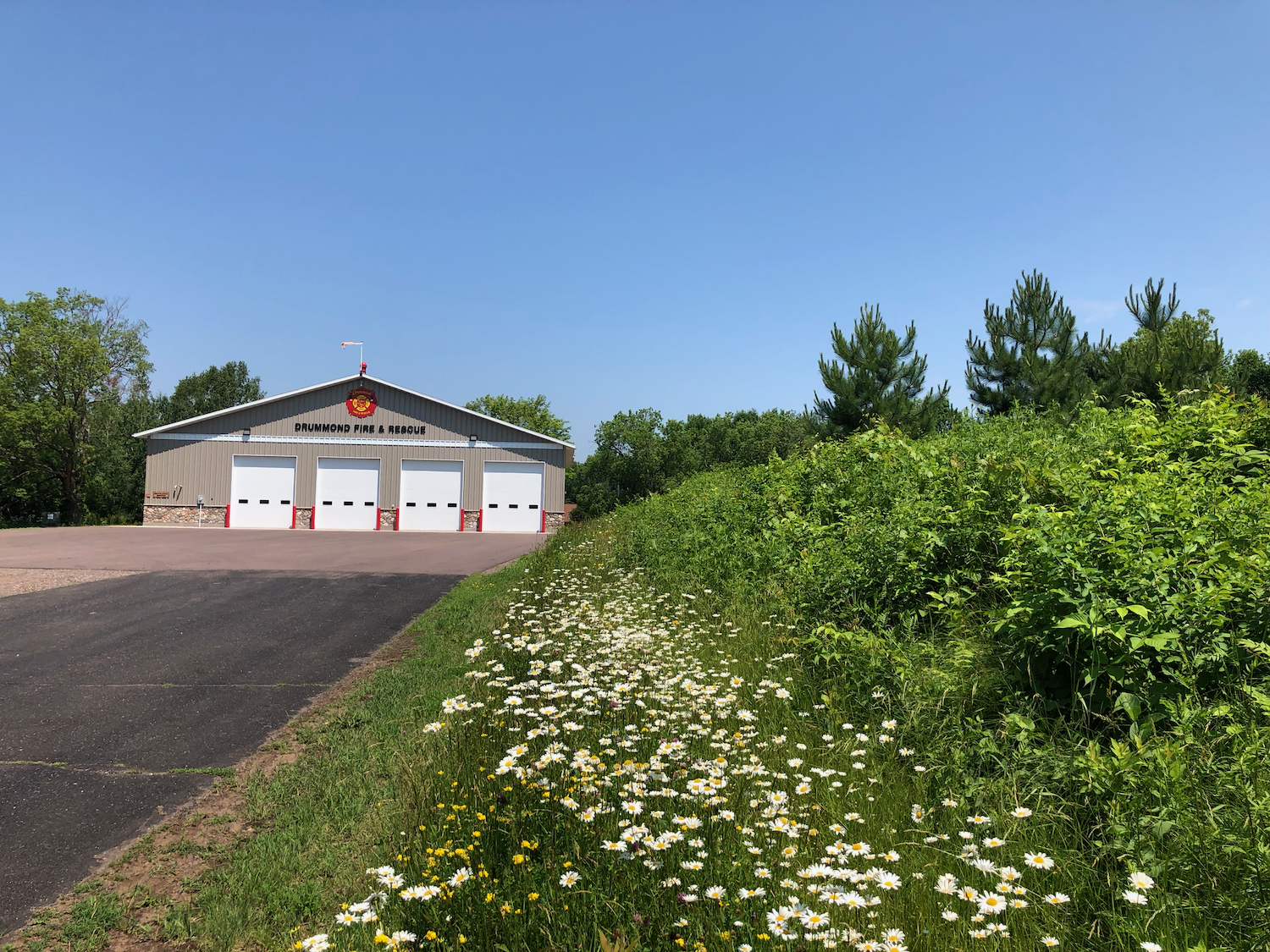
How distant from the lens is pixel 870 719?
13.8 ft

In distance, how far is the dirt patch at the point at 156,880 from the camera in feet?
9.50

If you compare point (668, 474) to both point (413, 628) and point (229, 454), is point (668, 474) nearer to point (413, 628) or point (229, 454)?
point (229, 454)

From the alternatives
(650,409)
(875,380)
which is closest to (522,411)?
(650,409)

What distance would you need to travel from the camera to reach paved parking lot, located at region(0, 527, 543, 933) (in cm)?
391

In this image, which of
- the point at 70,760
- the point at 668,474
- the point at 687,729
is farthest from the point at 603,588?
the point at 668,474

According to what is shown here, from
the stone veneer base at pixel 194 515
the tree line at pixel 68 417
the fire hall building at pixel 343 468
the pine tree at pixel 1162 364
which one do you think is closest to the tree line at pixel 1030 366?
the pine tree at pixel 1162 364

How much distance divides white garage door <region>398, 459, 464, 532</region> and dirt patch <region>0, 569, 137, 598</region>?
1552 centimetres

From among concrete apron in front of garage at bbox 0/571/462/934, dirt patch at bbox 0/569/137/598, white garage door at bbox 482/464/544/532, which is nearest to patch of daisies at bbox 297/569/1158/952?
concrete apron in front of garage at bbox 0/571/462/934

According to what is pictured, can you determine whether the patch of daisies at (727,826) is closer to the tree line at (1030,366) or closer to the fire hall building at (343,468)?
the tree line at (1030,366)

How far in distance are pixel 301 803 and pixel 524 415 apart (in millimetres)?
72205

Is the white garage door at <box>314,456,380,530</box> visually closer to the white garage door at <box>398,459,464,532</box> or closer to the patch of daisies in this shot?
A: the white garage door at <box>398,459,464,532</box>

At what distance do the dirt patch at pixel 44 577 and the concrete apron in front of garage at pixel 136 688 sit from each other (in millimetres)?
530

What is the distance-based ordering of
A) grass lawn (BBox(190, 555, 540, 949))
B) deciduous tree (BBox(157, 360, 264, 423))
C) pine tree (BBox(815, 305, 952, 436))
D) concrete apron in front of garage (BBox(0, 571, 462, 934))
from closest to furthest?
grass lawn (BBox(190, 555, 540, 949)), concrete apron in front of garage (BBox(0, 571, 462, 934)), pine tree (BBox(815, 305, 952, 436)), deciduous tree (BBox(157, 360, 264, 423))

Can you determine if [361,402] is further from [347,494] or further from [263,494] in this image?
[263,494]
